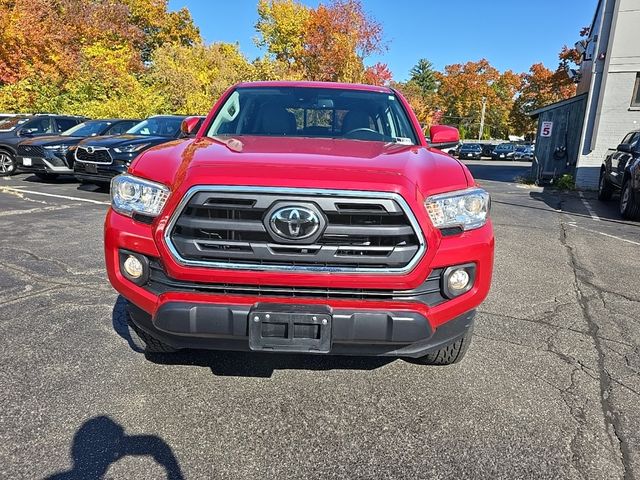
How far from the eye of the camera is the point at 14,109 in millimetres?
21609

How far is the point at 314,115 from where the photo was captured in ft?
12.6

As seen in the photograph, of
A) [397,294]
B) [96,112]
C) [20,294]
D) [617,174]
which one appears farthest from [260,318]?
[96,112]

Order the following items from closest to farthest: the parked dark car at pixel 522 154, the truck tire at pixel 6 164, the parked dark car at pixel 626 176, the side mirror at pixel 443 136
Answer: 1. the side mirror at pixel 443 136
2. the parked dark car at pixel 626 176
3. the truck tire at pixel 6 164
4. the parked dark car at pixel 522 154

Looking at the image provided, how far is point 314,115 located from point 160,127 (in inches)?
310

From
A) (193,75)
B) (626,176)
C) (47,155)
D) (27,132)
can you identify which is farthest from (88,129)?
(193,75)

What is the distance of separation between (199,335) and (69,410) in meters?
0.89

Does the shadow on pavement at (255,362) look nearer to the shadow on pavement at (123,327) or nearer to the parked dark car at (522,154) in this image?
the shadow on pavement at (123,327)

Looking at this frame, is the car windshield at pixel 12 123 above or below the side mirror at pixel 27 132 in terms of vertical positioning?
above

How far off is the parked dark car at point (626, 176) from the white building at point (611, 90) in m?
2.64

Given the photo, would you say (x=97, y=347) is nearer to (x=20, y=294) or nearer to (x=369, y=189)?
(x=20, y=294)

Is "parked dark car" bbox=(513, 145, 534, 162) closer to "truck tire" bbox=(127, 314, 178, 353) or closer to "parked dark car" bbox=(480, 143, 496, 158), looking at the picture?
"parked dark car" bbox=(480, 143, 496, 158)

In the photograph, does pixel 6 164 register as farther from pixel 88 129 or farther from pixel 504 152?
pixel 504 152

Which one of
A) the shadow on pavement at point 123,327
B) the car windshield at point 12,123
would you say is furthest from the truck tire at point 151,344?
the car windshield at point 12,123

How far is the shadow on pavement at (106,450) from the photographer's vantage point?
2.10m
